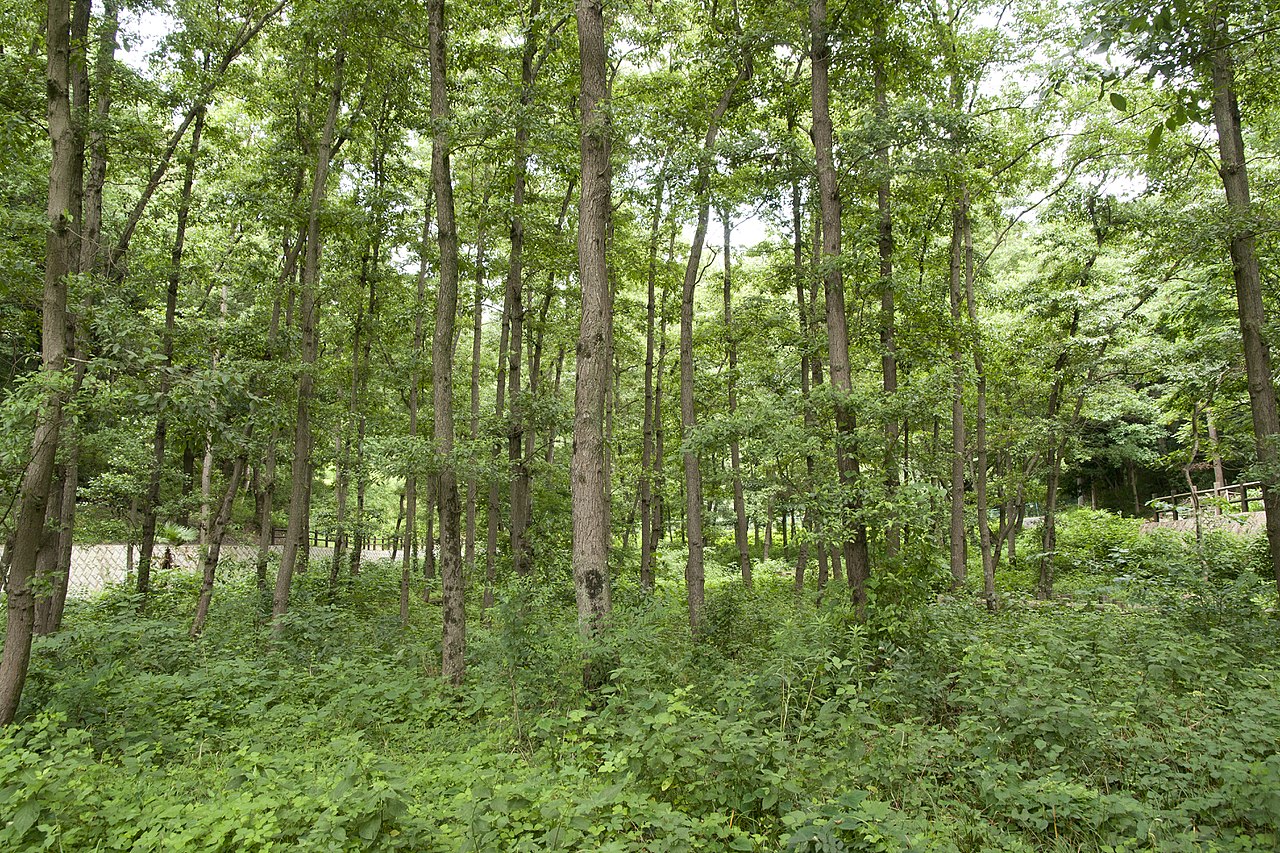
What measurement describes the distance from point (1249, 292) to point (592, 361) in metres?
10.1

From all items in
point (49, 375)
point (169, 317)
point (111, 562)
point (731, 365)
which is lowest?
point (111, 562)

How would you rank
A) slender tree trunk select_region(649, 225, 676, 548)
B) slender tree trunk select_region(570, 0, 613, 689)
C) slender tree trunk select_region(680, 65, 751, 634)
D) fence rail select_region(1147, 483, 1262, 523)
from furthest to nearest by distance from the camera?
fence rail select_region(1147, 483, 1262, 523)
slender tree trunk select_region(649, 225, 676, 548)
slender tree trunk select_region(680, 65, 751, 634)
slender tree trunk select_region(570, 0, 613, 689)

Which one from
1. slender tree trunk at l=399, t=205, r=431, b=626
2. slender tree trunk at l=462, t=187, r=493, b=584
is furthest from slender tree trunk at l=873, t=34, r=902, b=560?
slender tree trunk at l=399, t=205, r=431, b=626

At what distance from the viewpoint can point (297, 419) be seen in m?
11.4

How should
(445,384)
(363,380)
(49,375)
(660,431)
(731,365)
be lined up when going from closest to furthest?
(49,375), (445,384), (363,380), (731,365), (660,431)

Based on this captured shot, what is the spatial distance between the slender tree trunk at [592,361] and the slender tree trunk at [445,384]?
203cm

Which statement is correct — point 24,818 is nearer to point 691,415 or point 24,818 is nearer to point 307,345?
point 307,345

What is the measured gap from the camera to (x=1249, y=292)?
9703 mm

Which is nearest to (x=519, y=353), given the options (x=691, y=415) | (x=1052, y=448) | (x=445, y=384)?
(x=445, y=384)

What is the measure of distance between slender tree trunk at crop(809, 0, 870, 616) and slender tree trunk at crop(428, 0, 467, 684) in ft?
17.7

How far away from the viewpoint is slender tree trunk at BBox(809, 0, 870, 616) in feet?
27.9

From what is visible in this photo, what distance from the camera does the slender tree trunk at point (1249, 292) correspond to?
923cm

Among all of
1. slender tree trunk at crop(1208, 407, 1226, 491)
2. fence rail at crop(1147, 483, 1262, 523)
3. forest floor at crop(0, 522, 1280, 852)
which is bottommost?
forest floor at crop(0, 522, 1280, 852)

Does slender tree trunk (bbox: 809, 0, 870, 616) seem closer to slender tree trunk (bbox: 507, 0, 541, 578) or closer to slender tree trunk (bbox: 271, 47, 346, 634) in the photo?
slender tree trunk (bbox: 507, 0, 541, 578)
